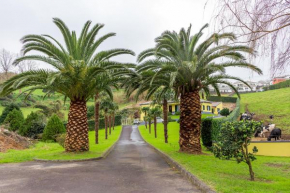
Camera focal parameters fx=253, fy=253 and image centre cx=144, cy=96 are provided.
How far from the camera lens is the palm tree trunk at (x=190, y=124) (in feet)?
50.2

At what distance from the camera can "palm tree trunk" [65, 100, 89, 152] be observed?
50.6ft

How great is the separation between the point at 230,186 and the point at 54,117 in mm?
25304

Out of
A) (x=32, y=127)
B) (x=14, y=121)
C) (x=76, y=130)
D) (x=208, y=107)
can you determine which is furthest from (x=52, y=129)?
(x=208, y=107)

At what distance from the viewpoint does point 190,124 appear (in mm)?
15414

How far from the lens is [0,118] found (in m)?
39.1

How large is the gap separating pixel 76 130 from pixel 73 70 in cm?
369

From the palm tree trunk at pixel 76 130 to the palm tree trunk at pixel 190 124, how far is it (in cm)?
611

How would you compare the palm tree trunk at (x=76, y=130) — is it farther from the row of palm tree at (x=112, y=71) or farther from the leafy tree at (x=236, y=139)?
the leafy tree at (x=236, y=139)

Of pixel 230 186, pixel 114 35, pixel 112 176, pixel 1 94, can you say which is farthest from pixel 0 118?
pixel 230 186

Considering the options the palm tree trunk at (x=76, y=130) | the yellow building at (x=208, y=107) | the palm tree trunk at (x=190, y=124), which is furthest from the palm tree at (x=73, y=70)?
the yellow building at (x=208, y=107)

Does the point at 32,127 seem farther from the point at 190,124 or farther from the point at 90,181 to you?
the point at 90,181

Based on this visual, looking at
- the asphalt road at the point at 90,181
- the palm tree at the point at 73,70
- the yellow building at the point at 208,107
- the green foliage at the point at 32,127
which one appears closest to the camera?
the asphalt road at the point at 90,181

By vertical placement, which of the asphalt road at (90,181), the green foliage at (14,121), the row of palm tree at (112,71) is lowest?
the asphalt road at (90,181)

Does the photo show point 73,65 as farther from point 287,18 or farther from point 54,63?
point 287,18
